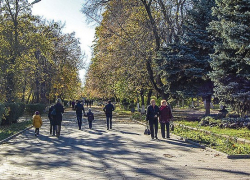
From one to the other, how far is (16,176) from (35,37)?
916 inches

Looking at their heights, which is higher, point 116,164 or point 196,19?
point 196,19

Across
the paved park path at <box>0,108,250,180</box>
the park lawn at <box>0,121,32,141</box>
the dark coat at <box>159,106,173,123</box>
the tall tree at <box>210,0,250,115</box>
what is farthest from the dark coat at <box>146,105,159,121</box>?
the park lawn at <box>0,121,32,141</box>

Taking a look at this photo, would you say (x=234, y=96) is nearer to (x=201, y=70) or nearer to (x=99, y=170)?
(x=201, y=70)

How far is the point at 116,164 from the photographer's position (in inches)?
347

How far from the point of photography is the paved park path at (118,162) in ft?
24.8

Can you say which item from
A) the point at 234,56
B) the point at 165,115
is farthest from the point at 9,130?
the point at 234,56

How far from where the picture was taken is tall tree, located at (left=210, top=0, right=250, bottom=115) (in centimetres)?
1494

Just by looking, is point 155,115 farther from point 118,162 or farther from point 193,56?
point 193,56

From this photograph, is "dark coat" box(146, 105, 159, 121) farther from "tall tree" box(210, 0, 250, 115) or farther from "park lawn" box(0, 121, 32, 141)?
"park lawn" box(0, 121, 32, 141)

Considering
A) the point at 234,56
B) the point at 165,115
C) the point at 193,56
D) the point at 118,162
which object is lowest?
the point at 118,162

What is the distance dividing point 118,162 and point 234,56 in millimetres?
10310

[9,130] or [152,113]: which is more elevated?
[152,113]

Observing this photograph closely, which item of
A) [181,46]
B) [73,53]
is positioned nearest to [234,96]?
[181,46]

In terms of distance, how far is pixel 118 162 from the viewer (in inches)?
358
